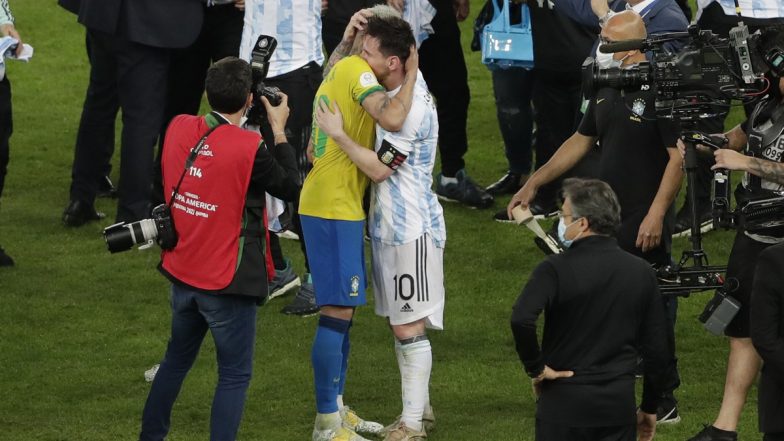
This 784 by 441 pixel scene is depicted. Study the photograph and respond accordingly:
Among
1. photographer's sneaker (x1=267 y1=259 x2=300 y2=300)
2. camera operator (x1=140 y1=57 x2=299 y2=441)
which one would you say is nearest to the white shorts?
camera operator (x1=140 y1=57 x2=299 y2=441)

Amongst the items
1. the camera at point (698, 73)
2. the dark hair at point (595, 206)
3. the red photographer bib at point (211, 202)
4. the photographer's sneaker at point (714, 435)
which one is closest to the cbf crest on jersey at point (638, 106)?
the camera at point (698, 73)

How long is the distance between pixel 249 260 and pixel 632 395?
5.89ft

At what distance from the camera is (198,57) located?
1018cm

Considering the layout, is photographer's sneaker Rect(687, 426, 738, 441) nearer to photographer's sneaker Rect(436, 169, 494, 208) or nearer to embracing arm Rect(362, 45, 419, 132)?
embracing arm Rect(362, 45, 419, 132)

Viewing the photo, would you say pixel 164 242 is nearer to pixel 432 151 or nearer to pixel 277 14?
pixel 432 151

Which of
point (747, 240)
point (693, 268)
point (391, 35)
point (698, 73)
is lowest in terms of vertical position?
point (693, 268)

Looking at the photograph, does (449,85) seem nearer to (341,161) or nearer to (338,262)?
(341,161)

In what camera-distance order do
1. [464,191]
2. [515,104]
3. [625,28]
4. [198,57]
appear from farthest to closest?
[464,191] → [515,104] → [198,57] → [625,28]

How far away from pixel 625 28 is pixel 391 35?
4.14 ft

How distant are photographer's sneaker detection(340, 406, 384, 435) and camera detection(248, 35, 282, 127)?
4.85ft

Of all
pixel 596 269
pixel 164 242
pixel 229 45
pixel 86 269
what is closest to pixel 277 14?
pixel 229 45

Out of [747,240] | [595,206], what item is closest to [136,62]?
[747,240]

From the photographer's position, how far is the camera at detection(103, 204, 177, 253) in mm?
6449

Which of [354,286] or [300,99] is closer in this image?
[354,286]
